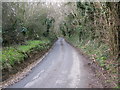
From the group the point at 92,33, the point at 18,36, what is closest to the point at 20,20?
the point at 18,36

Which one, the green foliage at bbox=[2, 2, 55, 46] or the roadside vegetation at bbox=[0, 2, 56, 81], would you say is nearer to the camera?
the roadside vegetation at bbox=[0, 2, 56, 81]

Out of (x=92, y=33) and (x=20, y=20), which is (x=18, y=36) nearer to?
(x=20, y=20)

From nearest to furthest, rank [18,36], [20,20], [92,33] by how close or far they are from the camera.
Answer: [18,36] → [92,33] → [20,20]

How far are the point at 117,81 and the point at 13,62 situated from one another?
346 inches

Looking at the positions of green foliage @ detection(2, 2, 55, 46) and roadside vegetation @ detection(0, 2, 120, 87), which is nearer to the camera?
roadside vegetation @ detection(0, 2, 120, 87)

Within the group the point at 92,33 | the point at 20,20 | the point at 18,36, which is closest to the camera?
the point at 18,36

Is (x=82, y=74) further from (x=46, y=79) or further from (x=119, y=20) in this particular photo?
(x=119, y=20)

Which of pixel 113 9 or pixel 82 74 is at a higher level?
pixel 113 9

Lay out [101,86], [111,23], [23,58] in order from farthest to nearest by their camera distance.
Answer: [23,58] < [111,23] < [101,86]

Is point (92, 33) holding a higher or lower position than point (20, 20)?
lower

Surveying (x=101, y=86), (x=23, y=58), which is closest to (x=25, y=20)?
(x=23, y=58)

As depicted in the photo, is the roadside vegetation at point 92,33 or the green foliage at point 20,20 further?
the green foliage at point 20,20

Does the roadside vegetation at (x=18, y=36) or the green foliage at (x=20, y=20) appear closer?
the roadside vegetation at (x=18, y=36)

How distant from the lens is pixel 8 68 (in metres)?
13.9
